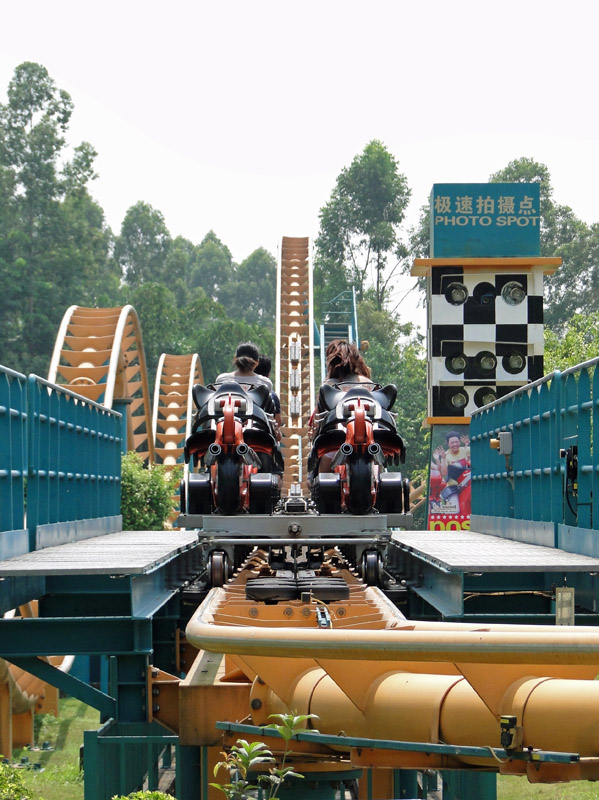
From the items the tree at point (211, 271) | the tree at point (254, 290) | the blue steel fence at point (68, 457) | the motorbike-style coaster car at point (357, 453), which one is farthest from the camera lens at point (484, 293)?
the tree at point (211, 271)

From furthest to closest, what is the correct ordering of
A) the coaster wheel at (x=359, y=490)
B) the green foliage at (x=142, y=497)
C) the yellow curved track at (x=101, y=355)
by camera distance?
the yellow curved track at (x=101, y=355) → the green foliage at (x=142, y=497) → the coaster wheel at (x=359, y=490)

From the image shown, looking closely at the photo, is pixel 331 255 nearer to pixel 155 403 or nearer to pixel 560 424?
pixel 155 403

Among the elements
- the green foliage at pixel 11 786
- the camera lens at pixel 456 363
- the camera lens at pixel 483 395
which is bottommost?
the green foliage at pixel 11 786

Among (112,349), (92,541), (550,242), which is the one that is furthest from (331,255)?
(92,541)

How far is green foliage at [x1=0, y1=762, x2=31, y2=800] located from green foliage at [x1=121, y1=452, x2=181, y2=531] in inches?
664

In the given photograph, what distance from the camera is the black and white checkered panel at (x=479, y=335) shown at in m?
18.5

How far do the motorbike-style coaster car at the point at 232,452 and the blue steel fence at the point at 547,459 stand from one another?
6.55 feet

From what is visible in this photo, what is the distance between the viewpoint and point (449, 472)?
59.8 feet

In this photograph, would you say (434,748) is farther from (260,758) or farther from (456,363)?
(456,363)

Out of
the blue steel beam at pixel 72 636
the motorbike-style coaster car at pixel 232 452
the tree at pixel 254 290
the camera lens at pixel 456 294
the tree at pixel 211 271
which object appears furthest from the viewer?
the tree at pixel 211 271

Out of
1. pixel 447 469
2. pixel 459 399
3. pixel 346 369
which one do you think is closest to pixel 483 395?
pixel 459 399

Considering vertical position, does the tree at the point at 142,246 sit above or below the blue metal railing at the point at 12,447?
above

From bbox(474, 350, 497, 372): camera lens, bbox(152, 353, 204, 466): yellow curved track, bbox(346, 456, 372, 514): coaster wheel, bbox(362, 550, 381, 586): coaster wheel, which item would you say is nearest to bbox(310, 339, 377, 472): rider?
bbox(346, 456, 372, 514): coaster wheel

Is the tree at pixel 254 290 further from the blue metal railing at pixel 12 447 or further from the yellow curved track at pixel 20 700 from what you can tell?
the blue metal railing at pixel 12 447
